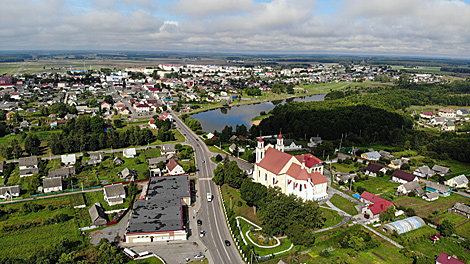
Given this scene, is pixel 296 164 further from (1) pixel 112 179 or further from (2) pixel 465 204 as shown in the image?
(1) pixel 112 179

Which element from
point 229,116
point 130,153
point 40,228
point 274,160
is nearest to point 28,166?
point 130,153

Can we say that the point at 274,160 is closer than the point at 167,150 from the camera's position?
Yes

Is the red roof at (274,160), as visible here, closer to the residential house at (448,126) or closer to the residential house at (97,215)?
the residential house at (97,215)

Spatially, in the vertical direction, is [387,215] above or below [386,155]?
below

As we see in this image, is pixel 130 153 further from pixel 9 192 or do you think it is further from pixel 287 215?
pixel 287 215

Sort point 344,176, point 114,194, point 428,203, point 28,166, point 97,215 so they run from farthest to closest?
point 28,166 < point 344,176 < point 428,203 < point 114,194 < point 97,215

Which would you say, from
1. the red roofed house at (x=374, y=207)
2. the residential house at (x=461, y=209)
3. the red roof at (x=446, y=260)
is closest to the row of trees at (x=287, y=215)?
the red roofed house at (x=374, y=207)
